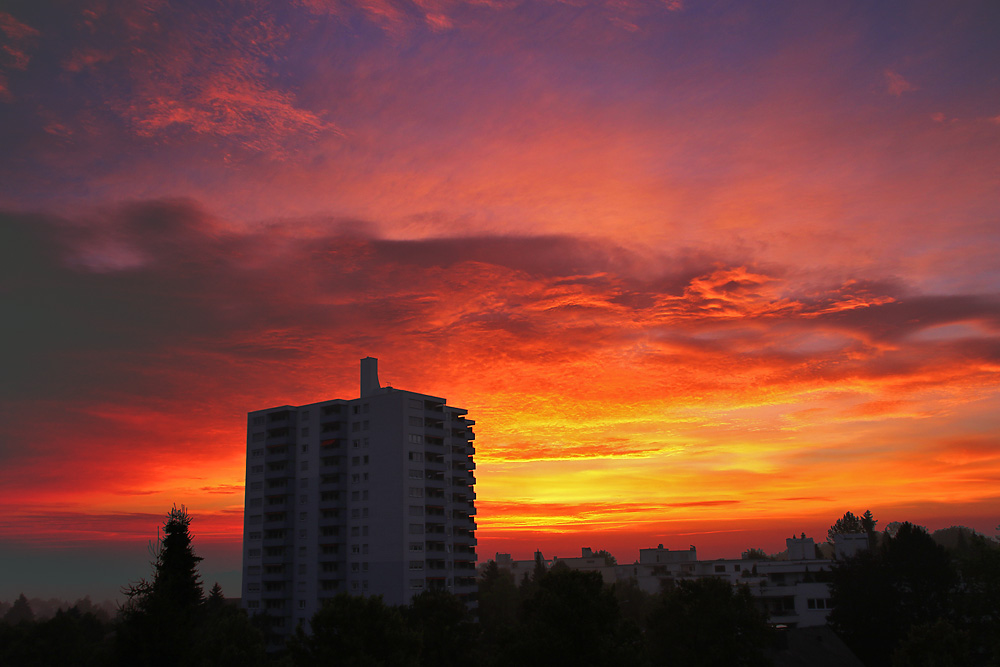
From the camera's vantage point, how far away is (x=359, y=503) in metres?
120

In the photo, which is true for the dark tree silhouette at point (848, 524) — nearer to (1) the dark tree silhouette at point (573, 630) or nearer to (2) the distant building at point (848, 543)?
(2) the distant building at point (848, 543)

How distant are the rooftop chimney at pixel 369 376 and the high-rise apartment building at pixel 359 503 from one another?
216 millimetres

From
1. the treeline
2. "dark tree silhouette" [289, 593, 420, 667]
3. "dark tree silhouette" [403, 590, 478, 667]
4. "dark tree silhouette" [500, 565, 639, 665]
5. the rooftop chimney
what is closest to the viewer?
"dark tree silhouette" [500, 565, 639, 665]

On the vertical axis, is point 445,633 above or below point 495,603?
above

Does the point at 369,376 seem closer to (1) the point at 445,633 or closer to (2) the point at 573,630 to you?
(1) the point at 445,633

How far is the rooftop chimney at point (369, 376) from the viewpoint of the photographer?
5133 inches

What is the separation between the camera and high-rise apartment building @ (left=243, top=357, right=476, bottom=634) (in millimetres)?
115562

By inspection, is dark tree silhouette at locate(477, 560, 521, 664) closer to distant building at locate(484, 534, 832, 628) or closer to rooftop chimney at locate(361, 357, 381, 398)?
distant building at locate(484, 534, 832, 628)

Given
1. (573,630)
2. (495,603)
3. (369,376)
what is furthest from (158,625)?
(495,603)

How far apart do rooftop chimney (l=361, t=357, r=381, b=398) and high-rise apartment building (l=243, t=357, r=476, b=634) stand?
216 millimetres

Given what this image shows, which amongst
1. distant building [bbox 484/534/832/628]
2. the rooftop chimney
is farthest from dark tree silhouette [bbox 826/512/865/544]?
the rooftop chimney

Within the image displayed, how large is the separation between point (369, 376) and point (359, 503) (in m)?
23.7

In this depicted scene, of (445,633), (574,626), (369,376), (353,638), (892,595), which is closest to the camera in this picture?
(574,626)

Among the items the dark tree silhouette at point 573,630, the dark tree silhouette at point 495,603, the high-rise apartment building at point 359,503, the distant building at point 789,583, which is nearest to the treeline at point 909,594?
the distant building at point 789,583
